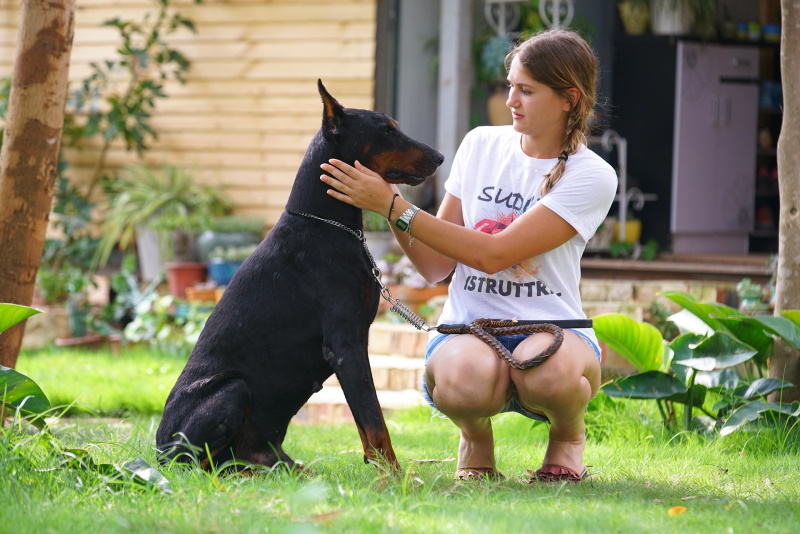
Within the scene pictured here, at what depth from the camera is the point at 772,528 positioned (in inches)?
84.9

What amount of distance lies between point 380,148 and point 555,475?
109 cm

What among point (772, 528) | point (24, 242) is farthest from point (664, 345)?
point (24, 242)

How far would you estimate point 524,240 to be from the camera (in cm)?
266

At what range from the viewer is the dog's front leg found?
249 cm

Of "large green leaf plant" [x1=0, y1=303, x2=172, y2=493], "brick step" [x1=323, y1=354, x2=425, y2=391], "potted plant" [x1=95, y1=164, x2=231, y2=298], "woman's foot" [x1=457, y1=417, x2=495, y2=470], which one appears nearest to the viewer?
"large green leaf plant" [x1=0, y1=303, x2=172, y2=493]

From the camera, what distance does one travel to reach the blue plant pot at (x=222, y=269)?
6.64 meters

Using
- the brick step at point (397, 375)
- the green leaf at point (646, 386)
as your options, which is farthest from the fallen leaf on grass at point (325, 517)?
the brick step at point (397, 375)

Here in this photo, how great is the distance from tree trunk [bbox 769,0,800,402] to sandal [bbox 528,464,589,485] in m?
1.06

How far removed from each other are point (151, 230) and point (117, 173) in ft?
2.96

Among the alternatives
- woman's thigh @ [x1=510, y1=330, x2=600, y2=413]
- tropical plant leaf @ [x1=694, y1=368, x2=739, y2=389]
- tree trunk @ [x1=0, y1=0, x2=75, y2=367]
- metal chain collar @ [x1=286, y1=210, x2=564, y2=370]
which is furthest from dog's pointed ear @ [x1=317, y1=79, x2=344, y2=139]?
tropical plant leaf @ [x1=694, y1=368, x2=739, y2=389]

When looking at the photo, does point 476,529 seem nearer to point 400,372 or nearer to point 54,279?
point 400,372

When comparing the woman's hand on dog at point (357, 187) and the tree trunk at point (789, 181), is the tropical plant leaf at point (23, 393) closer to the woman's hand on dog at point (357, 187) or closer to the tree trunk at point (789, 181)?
the woman's hand on dog at point (357, 187)

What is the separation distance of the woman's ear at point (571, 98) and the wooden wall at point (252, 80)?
14.1 ft

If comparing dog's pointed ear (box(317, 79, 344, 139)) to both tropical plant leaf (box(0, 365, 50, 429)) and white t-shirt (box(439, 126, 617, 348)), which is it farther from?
tropical plant leaf (box(0, 365, 50, 429))
